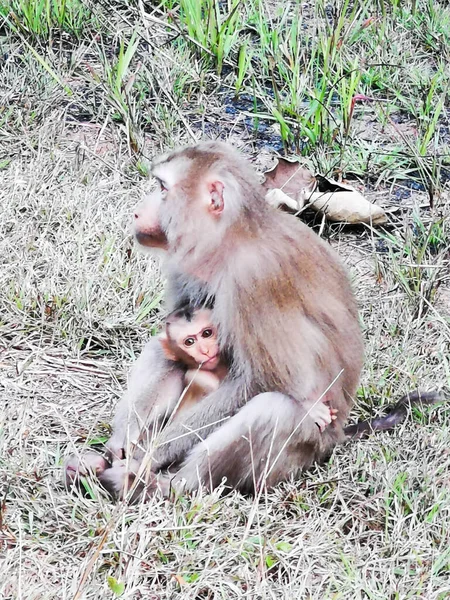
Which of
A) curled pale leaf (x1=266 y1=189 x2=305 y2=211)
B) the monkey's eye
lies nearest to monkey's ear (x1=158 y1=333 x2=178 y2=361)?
the monkey's eye

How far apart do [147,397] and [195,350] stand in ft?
0.91

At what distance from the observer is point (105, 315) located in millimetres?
4348

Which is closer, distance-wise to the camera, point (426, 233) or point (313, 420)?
point (313, 420)

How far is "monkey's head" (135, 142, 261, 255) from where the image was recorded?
11.1ft

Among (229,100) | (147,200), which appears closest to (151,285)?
(147,200)

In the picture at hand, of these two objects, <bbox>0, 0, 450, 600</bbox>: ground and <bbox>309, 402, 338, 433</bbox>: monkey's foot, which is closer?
<bbox>0, 0, 450, 600</bbox>: ground

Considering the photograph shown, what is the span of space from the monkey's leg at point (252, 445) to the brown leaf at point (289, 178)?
1.70 meters

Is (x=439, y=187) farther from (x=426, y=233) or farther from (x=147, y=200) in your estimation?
(x=147, y=200)

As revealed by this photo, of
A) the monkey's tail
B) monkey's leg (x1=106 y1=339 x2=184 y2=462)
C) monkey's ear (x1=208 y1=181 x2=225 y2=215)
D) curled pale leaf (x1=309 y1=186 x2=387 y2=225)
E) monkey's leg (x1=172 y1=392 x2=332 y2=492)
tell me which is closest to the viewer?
monkey's leg (x1=172 y1=392 x2=332 y2=492)

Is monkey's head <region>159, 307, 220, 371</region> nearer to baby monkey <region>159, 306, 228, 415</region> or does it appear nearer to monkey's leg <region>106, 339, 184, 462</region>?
baby monkey <region>159, 306, 228, 415</region>

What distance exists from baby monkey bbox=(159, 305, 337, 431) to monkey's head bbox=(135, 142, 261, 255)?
9.8 inches

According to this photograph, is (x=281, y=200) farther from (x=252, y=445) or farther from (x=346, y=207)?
(x=252, y=445)

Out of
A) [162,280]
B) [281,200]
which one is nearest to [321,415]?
[162,280]

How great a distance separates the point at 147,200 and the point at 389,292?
142 cm
